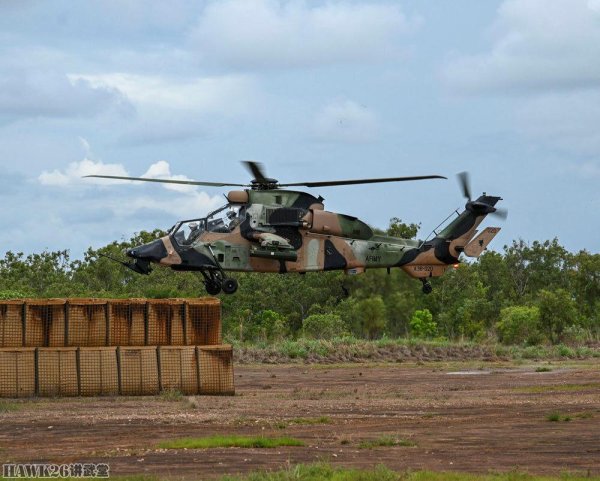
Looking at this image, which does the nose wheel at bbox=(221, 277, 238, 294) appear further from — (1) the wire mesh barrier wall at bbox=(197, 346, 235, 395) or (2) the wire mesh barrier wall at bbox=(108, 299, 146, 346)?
(2) the wire mesh barrier wall at bbox=(108, 299, 146, 346)

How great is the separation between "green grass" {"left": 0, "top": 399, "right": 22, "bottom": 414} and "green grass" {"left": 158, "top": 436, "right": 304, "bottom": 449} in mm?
6966

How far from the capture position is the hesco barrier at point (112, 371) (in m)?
28.5

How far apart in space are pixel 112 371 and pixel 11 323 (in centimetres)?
261

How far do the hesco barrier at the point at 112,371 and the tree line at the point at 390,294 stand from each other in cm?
2112

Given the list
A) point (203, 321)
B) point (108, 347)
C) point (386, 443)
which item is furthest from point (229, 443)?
point (203, 321)

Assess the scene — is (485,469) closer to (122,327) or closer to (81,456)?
(81,456)

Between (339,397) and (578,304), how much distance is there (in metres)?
51.2

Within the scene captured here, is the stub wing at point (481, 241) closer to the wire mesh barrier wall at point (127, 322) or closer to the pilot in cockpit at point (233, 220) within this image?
the pilot in cockpit at point (233, 220)

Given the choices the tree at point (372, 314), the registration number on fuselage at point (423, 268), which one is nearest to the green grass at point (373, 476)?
the registration number on fuselage at point (423, 268)

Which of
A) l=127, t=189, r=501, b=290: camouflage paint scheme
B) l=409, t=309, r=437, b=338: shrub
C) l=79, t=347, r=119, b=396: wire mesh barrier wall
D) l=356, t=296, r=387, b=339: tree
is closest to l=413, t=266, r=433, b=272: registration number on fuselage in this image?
l=127, t=189, r=501, b=290: camouflage paint scheme

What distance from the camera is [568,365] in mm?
41906

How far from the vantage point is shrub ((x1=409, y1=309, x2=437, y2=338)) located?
67.6 meters

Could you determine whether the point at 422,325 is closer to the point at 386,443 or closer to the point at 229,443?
the point at 386,443

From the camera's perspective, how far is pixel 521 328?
2393 inches
